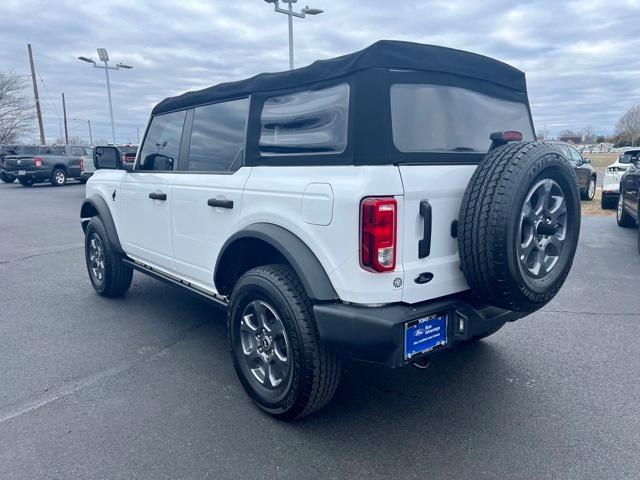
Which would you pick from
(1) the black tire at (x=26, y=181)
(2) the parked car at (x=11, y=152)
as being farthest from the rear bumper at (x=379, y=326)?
(2) the parked car at (x=11, y=152)

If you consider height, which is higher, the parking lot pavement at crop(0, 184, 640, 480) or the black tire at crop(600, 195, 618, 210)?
the black tire at crop(600, 195, 618, 210)

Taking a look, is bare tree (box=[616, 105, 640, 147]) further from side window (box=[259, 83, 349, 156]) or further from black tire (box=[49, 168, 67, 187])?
side window (box=[259, 83, 349, 156])

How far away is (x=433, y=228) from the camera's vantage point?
2.54 meters

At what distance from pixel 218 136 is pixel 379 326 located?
1959mm

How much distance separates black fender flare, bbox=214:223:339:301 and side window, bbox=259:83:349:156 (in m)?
0.48

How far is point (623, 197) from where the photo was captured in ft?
30.5

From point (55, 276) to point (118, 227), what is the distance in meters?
2.16

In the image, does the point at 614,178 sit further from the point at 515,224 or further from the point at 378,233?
the point at 378,233

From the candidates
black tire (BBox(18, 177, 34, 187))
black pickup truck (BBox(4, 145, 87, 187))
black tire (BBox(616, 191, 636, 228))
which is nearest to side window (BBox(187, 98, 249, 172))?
black tire (BBox(616, 191, 636, 228))

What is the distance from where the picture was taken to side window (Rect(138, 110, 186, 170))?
4.02m

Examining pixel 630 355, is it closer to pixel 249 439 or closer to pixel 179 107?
pixel 249 439

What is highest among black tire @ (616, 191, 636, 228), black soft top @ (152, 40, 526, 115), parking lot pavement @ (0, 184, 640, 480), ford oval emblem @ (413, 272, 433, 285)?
black soft top @ (152, 40, 526, 115)

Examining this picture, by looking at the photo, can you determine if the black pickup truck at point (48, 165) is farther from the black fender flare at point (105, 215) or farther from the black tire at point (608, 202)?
the black tire at point (608, 202)

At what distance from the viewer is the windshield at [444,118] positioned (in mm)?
2598
